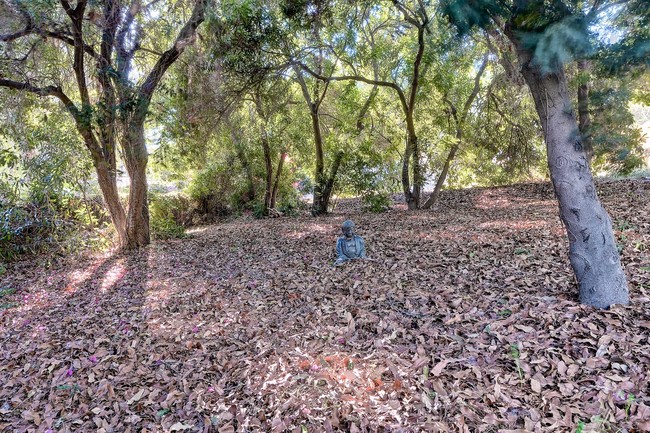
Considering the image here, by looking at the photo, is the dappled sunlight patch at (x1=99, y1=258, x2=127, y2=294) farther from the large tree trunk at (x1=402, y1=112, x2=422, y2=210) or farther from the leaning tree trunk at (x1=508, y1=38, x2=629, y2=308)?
the large tree trunk at (x1=402, y1=112, x2=422, y2=210)

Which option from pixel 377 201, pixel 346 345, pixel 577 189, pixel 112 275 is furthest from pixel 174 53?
pixel 577 189

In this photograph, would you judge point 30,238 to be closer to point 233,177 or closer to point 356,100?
point 233,177

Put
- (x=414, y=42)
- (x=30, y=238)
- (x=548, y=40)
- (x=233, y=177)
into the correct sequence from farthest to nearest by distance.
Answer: (x=233, y=177) → (x=414, y=42) → (x=30, y=238) → (x=548, y=40)

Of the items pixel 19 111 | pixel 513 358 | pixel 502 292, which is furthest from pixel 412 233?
pixel 19 111

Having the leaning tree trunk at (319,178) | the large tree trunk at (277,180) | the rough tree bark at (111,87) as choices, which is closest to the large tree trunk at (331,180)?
the leaning tree trunk at (319,178)

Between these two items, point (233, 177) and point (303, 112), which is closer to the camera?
point (303, 112)

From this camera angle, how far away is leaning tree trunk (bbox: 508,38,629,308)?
2.74 m

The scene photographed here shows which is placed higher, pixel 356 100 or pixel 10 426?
pixel 356 100

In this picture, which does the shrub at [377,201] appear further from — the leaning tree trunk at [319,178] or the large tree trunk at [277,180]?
the large tree trunk at [277,180]

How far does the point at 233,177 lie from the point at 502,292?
9.68m

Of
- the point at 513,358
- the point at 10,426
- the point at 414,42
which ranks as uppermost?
the point at 414,42

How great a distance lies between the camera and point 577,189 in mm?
2766

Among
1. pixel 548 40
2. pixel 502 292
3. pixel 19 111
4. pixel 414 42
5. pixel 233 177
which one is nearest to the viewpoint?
pixel 548 40

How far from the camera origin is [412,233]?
20.2 feet
